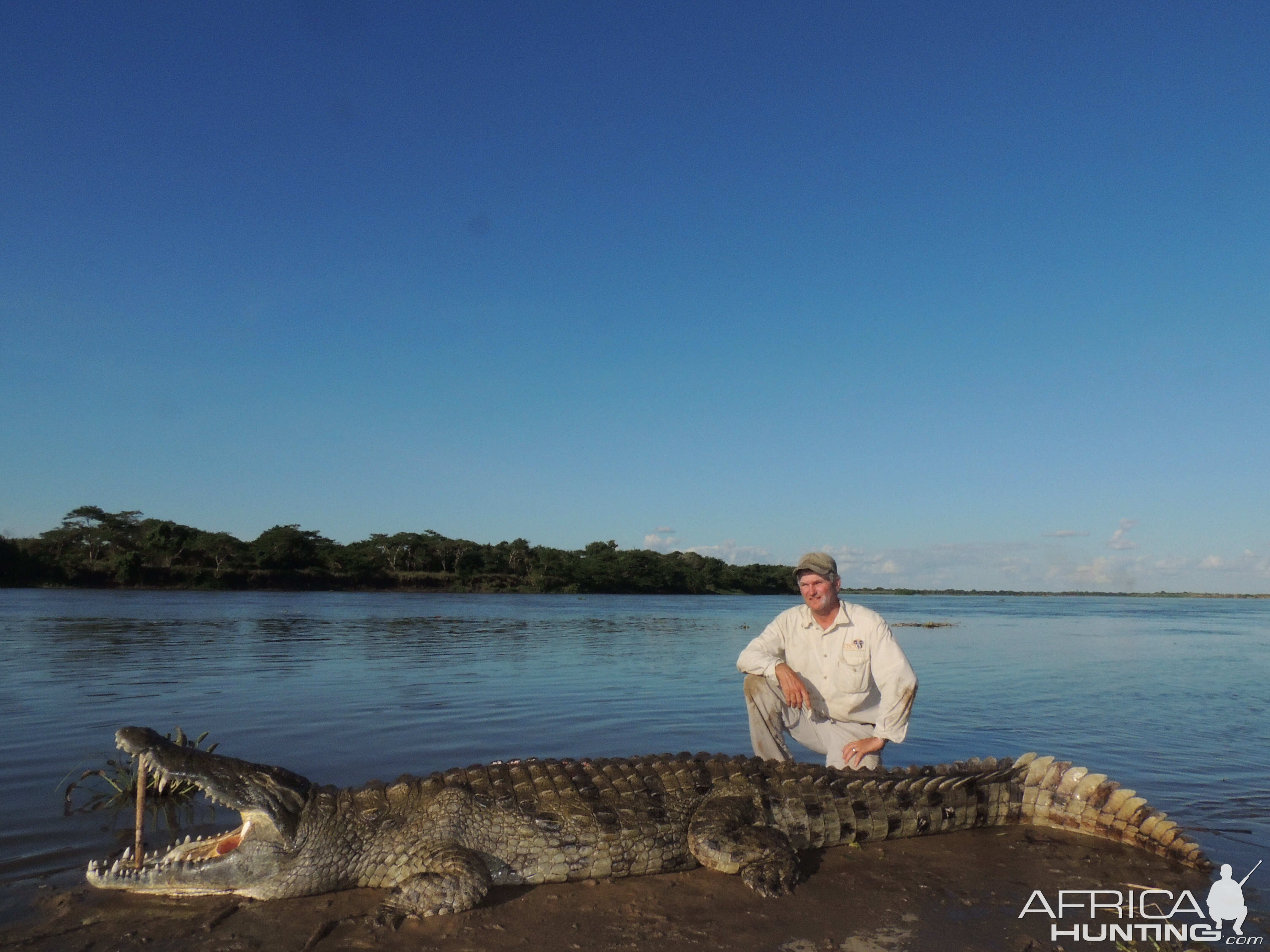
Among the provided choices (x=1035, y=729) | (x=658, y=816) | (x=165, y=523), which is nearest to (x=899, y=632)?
(x=1035, y=729)

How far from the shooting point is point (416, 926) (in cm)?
356

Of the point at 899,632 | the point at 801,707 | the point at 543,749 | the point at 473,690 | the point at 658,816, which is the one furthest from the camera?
the point at 899,632

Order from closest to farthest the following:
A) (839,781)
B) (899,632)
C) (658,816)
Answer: (658,816)
(839,781)
(899,632)

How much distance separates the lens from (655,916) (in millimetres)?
3674

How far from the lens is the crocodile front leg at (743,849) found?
159 inches

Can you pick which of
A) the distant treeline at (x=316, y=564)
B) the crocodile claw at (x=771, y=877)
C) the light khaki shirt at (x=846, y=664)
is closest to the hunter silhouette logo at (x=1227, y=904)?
the light khaki shirt at (x=846, y=664)

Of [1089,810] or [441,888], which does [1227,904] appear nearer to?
[1089,810]

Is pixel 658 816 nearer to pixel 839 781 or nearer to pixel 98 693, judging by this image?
pixel 839 781

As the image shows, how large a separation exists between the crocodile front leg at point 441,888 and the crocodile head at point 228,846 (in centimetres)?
62

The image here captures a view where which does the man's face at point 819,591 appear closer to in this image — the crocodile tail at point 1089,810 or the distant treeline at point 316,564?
the crocodile tail at point 1089,810

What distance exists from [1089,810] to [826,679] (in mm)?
1834

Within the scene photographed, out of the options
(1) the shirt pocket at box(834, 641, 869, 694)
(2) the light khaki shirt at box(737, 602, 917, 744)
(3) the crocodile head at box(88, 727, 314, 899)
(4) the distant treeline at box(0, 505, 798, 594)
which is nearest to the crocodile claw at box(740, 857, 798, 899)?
(2) the light khaki shirt at box(737, 602, 917, 744)

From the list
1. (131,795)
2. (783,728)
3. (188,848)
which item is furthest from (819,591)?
(131,795)

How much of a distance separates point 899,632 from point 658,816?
2412 centimetres
